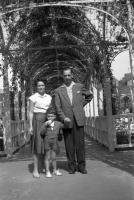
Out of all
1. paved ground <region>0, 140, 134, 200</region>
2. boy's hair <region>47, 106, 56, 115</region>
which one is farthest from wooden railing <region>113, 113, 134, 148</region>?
boy's hair <region>47, 106, 56, 115</region>

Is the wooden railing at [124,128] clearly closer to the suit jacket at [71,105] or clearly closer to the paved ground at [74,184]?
the paved ground at [74,184]

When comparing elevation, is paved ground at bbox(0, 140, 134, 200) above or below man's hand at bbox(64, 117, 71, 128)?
below

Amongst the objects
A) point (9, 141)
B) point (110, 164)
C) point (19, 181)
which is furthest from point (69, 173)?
point (9, 141)

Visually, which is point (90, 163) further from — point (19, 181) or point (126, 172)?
point (19, 181)

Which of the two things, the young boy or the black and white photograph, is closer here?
the black and white photograph

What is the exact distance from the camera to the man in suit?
718 centimetres

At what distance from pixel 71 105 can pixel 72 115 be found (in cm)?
17

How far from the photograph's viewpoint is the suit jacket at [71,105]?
7.18 meters

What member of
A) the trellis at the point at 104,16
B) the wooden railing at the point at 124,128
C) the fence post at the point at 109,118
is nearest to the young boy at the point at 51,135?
the trellis at the point at 104,16

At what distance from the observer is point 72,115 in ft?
23.7

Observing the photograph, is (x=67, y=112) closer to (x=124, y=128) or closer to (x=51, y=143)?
(x=51, y=143)

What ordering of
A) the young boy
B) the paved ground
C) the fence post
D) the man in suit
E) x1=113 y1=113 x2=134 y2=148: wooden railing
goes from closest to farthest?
the paved ground → the young boy → the man in suit → the fence post → x1=113 y1=113 x2=134 y2=148: wooden railing

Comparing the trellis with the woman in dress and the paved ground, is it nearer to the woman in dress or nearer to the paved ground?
the woman in dress

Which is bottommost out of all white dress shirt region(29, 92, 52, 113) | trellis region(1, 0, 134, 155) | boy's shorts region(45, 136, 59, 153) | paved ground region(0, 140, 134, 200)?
paved ground region(0, 140, 134, 200)
